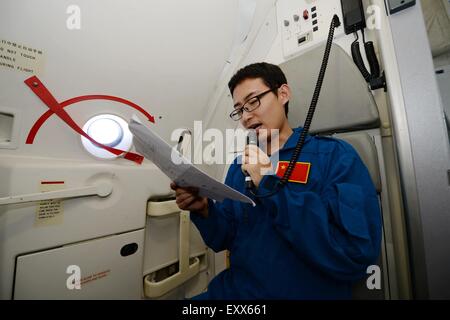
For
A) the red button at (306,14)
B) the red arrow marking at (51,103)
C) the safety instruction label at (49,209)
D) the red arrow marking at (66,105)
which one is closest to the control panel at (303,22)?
the red button at (306,14)

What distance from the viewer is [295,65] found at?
37.3 inches

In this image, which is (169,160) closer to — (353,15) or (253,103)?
(253,103)

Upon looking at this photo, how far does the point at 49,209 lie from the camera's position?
2.23 ft

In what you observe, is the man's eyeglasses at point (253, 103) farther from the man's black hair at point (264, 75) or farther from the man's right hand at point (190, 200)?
the man's right hand at point (190, 200)

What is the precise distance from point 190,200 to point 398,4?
103cm

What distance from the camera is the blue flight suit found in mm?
512

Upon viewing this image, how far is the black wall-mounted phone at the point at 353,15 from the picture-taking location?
78cm

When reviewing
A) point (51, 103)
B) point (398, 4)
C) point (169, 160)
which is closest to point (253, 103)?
point (169, 160)


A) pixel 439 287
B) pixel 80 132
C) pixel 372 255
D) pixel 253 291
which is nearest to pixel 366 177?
pixel 372 255

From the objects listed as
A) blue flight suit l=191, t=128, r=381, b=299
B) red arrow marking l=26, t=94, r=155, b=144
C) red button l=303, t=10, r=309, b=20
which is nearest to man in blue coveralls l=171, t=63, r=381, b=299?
blue flight suit l=191, t=128, r=381, b=299

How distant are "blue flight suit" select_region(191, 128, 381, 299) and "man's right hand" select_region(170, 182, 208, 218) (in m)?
0.04

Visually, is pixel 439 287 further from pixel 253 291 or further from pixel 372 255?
pixel 253 291

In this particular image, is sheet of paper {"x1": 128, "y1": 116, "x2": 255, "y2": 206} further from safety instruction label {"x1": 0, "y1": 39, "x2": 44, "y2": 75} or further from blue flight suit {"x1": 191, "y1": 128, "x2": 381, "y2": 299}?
safety instruction label {"x1": 0, "y1": 39, "x2": 44, "y2": 75}

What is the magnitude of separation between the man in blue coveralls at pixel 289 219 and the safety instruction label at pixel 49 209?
45cm
